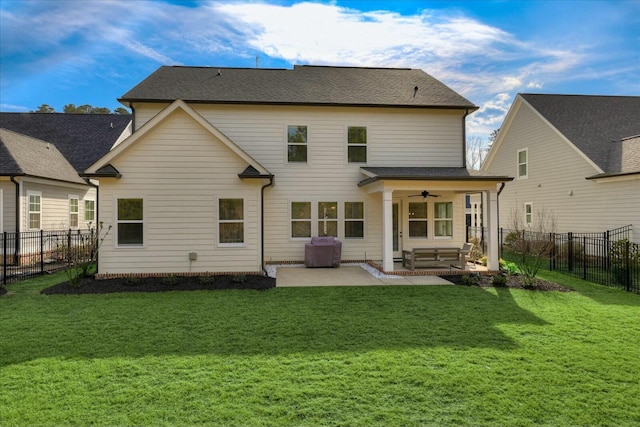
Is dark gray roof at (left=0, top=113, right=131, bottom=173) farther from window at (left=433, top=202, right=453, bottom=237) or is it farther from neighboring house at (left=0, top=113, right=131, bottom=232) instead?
window at (left=433, top=202, right=453, bottom=237)

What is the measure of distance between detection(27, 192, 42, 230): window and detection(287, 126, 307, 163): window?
1083 centimetres

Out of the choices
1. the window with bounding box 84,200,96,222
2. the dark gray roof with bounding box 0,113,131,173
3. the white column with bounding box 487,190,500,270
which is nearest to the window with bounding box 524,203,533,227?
the white column with bounding box 487,190,500,270

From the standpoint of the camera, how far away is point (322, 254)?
1282 cm

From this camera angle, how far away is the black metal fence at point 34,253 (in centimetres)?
1172

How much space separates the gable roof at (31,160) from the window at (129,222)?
241 inches

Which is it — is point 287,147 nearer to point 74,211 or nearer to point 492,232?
point 492,232

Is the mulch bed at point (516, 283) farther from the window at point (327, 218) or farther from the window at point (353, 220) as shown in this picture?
the window at point (327, 218)

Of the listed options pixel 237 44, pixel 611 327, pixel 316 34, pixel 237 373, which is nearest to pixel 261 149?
pixel 316 34

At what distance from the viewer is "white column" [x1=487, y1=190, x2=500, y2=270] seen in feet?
37.7

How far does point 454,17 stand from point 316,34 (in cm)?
428

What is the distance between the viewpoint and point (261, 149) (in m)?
13.6

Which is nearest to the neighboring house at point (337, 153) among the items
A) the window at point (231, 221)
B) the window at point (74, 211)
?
the window at point (231, 221)

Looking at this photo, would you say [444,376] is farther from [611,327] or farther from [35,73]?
[35,73]

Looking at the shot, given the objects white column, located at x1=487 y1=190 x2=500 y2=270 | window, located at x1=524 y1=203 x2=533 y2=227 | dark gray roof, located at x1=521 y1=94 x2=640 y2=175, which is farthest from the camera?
window, located at x1=524 y1=203 x2=533 y2=227
